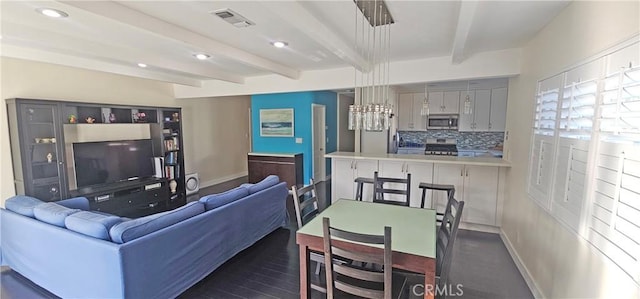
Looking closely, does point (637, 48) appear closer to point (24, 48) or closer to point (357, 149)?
point (357, 149)

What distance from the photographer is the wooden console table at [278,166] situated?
19.7 ft

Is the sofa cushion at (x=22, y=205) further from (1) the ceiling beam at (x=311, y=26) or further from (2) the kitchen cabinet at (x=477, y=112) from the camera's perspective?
(2) the kitchen cabinet at (x=477, y=112)

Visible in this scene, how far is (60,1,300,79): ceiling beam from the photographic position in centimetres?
199

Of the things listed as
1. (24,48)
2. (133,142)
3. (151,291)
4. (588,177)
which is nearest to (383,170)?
(588,177)

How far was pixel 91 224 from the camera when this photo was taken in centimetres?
209

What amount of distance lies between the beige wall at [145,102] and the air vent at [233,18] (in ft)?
11.3

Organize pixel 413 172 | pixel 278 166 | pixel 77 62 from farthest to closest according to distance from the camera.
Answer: pixel 278 166 < pixel 413 172 < pixel 77 62

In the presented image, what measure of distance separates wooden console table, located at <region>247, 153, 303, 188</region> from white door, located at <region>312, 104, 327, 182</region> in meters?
0.49

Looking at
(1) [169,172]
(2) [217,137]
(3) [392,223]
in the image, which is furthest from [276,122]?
(3) [392,223]

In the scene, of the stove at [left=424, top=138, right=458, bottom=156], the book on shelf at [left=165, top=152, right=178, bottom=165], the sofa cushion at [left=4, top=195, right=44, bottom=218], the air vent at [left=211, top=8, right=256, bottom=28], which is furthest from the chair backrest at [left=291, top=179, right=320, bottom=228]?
the stove at [left=424, top=138, right=458, bottom=156]

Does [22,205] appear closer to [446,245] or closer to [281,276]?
[281,276]

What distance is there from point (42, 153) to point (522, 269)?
6031 millimetres

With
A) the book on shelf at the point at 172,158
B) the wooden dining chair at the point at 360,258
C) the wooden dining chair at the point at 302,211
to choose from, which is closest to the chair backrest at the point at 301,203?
the wooden dining chair at the point at 302,211

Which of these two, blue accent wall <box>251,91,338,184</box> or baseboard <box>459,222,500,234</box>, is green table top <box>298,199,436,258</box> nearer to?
baseboard <box>459,222,500,234</box>
